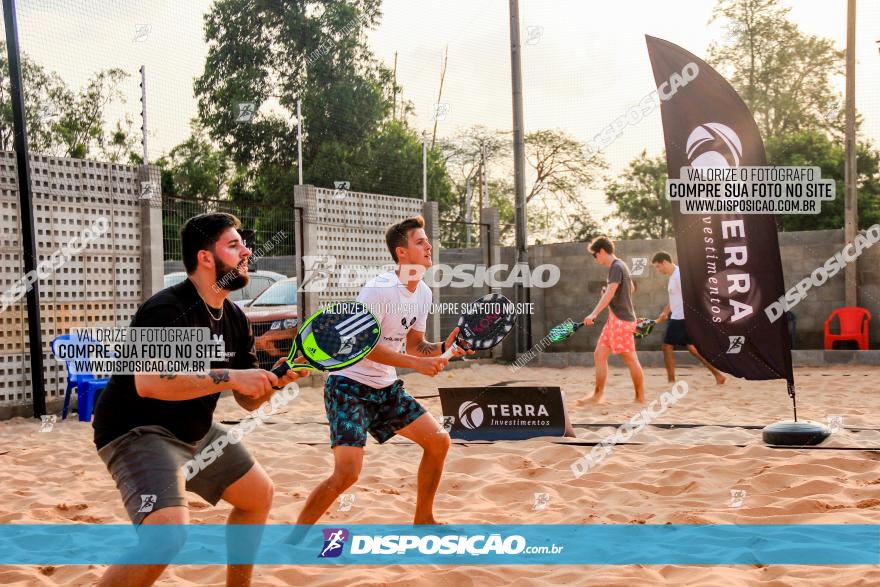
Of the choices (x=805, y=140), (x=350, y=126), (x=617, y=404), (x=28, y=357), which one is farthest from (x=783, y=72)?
(x=28, y=357)

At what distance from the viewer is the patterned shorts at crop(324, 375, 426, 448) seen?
4117 mm

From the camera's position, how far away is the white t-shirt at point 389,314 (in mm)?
4238

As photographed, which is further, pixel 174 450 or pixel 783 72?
pixel 783 72

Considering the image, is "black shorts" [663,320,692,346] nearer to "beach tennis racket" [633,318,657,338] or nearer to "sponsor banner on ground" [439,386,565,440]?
"beach tennis racket" [633,318,657,338]

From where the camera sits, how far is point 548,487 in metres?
5.24

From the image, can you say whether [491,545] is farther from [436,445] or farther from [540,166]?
[540,166]

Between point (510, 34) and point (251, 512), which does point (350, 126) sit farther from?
point (251, 512)

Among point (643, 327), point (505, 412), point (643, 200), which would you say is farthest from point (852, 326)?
point (643, 200)

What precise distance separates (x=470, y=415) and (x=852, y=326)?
906 centimetres

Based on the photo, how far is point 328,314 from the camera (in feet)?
11.4

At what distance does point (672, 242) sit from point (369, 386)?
1147cm

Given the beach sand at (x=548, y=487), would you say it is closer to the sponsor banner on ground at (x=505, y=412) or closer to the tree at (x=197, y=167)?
the sponsor banner on ground at (x=505, y=412)

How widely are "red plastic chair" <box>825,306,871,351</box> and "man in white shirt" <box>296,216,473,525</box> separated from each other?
10915 mm

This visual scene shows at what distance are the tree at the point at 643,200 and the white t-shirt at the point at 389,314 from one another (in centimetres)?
2750
